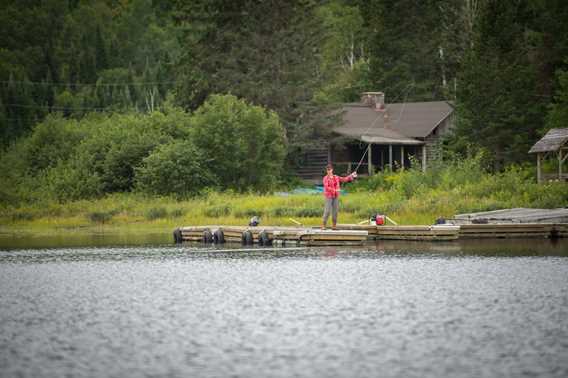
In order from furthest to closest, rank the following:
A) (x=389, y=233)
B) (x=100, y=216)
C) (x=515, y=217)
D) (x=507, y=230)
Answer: (x=100, y=216)
(x=515, y=217)
(x=389, y=233)
(x=507, y=230)

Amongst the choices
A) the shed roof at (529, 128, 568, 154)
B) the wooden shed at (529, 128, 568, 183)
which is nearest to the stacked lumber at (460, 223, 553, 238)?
the wooden shed at (529, 128, 568, 183)

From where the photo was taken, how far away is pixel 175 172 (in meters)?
55.9

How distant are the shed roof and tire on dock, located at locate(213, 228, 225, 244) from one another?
1760 centimetres

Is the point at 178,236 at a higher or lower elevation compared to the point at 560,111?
lower

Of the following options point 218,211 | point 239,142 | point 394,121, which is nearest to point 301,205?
point 218,211

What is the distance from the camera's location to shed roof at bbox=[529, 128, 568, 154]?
167ft

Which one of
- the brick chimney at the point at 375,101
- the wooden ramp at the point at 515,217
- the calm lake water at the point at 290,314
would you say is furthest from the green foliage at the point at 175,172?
the brick chimney at the point at 375,101

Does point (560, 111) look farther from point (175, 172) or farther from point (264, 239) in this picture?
point (264, 239)

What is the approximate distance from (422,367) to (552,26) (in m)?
50.4

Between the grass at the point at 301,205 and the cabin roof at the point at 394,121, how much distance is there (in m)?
11.7

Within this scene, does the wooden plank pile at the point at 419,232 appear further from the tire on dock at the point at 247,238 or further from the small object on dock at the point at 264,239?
the tire on dock at the point at 247,238

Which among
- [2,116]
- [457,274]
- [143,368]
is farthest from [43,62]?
[143,368]

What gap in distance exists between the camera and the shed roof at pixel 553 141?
50.9 metres

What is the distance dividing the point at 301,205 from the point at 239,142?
1054 cm
